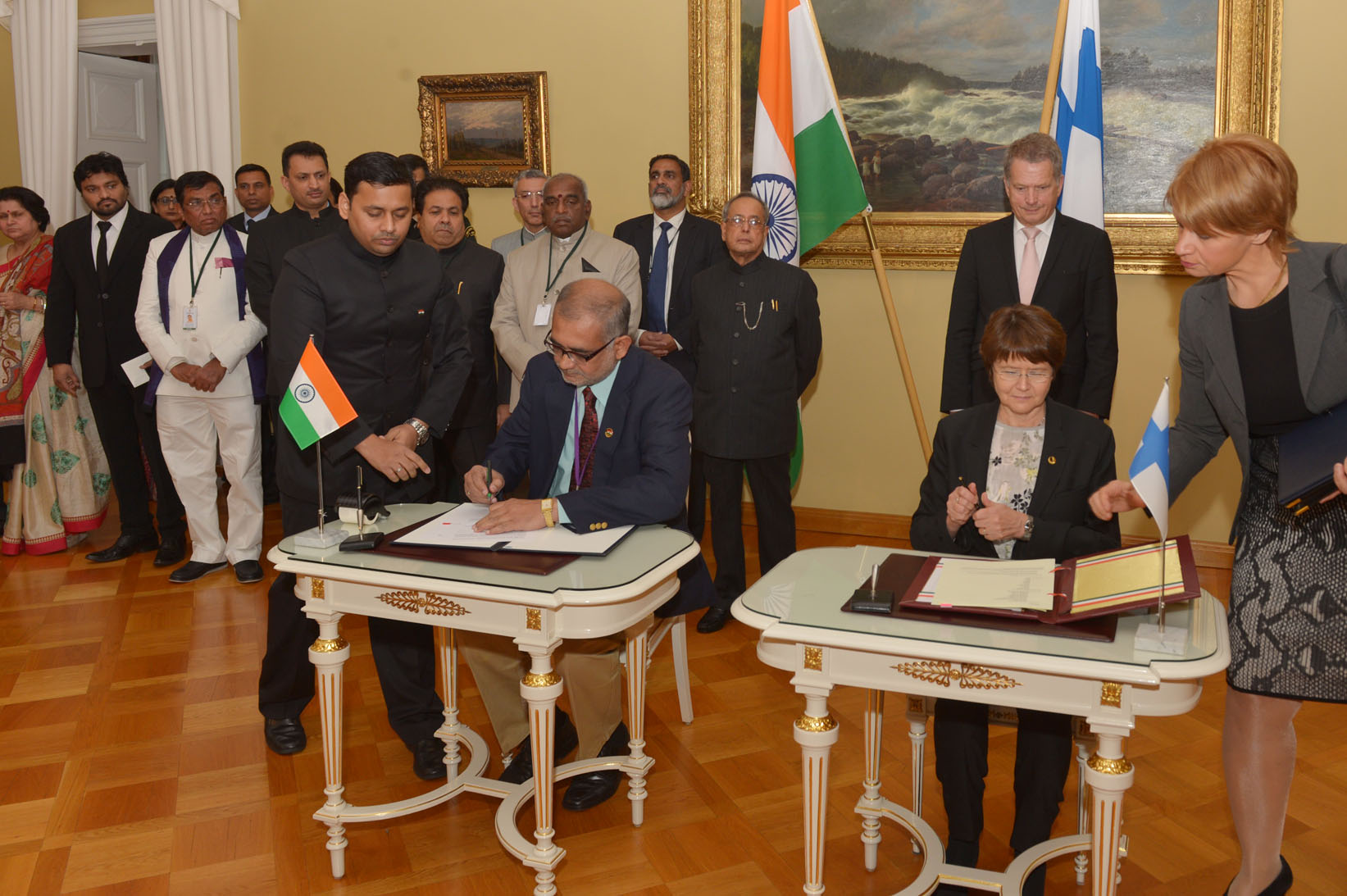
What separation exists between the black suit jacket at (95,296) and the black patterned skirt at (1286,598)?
16.5ft

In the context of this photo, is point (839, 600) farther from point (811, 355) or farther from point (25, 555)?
point (25, 555)

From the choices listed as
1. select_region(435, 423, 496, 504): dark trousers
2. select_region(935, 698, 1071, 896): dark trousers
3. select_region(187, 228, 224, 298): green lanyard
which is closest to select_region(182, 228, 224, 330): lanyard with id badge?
select_region(187, 228, 224, 298): green lanyard

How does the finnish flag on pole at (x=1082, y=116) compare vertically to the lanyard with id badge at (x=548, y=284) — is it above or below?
above

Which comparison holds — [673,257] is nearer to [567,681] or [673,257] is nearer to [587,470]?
[587,470]

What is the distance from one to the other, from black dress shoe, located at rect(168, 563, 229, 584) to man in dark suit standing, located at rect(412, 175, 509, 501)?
51.2 inches

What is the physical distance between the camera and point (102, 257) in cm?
540

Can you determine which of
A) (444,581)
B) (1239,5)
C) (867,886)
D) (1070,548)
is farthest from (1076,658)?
(1239,5)

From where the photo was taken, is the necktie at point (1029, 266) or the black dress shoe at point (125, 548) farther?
the black dress shoe at point (125, 548)

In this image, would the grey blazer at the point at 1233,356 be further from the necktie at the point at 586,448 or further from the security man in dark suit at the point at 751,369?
the security man in dark suit at the point at 751,369

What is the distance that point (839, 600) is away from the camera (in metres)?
2.21

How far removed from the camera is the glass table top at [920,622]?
6.26 ft

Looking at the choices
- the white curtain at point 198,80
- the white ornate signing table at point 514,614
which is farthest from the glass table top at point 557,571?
the white curtain at point 198,80

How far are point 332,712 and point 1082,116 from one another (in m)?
3.71

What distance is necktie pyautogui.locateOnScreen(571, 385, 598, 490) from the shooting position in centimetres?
→ 292
